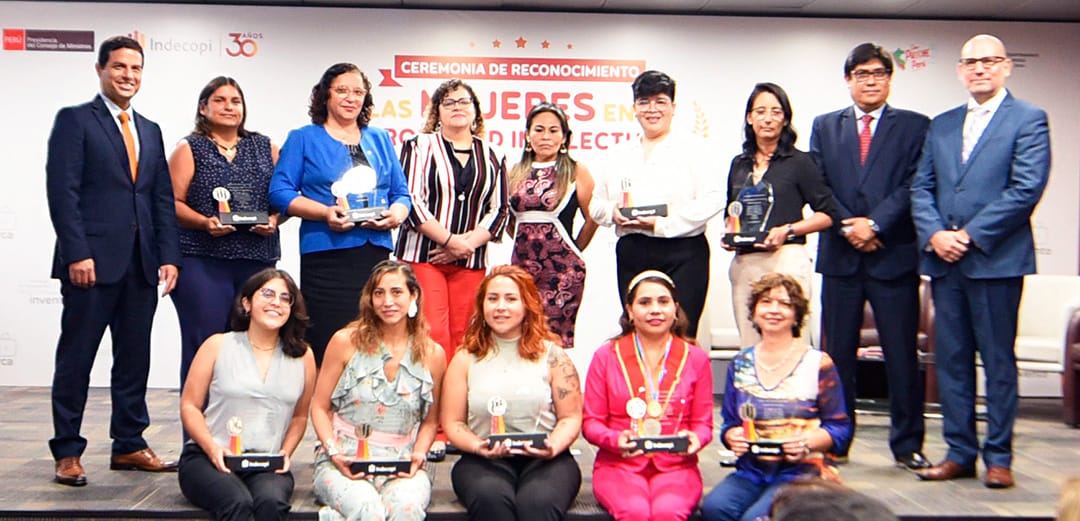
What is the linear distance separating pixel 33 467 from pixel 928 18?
6215 millimetres

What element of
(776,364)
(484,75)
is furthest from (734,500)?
(484,75)

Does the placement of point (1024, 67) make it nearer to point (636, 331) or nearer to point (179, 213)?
point (636, 331)

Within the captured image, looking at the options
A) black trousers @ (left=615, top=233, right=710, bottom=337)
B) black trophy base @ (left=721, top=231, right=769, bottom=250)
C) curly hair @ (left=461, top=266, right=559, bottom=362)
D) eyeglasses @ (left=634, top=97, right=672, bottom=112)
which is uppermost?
eyeglasses @ (left=634, top=97, right=672, bottom=112)

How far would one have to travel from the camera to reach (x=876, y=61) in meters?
4.07

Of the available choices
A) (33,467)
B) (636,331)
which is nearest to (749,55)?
(636,331)

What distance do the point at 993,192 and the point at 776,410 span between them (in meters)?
1.21

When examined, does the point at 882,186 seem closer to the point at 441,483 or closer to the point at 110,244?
the point at 441,483

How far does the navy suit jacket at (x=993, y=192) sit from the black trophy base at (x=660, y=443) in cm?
134

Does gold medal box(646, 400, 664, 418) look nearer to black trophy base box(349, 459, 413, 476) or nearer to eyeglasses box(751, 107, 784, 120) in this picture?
black trophy base box(349, 459, 413, 476)

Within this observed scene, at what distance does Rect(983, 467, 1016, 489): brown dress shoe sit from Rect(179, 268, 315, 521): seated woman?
2508 millimetres

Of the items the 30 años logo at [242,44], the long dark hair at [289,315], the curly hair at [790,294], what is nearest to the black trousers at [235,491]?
the long dark hair at [289,315]

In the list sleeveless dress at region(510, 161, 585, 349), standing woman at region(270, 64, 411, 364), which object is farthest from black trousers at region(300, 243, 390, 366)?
sleeveless dress at region(510, 161, 585, 349)

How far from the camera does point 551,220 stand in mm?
4301

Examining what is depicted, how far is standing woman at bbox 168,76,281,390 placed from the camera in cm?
395
